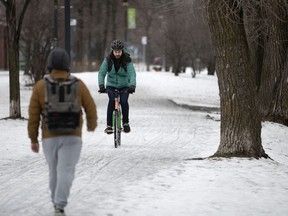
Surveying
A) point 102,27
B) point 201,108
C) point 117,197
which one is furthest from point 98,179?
point 102,27

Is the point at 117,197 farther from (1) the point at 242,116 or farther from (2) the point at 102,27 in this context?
(2) the point at 102,27

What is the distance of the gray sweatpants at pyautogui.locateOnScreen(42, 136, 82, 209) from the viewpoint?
18.3ft

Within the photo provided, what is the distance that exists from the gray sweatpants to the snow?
1.68ft

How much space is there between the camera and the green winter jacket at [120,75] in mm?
11117

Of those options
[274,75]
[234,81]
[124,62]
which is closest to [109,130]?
[124,62]

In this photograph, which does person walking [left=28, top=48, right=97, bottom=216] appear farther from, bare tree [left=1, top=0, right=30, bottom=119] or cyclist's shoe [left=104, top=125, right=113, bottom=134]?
bare tree [left=1, top=0, right=30, bottom=119]

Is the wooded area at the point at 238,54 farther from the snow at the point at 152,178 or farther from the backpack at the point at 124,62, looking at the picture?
the backpack at the point at 124,62

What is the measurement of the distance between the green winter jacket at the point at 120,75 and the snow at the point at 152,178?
121 centimetres

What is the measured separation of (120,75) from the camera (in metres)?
11.2

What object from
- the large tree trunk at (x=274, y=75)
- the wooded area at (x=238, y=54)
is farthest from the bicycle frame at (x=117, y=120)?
the large tree trunk at (x=274, y=75)

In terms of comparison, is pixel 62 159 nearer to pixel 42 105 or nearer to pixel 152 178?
pixel 42 105

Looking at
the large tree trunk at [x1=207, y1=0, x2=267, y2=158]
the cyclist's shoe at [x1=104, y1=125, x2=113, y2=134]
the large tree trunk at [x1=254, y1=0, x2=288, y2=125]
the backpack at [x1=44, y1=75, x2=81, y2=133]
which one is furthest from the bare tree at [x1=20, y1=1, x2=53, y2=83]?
the backpack at [x1=44, y1=75, x2=81, y2=133]

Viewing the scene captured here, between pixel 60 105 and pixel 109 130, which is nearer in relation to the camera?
pixel 60 105

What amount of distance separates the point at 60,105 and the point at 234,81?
4.38 meters
